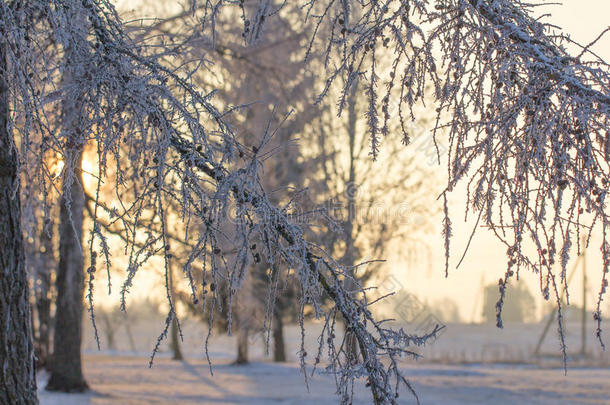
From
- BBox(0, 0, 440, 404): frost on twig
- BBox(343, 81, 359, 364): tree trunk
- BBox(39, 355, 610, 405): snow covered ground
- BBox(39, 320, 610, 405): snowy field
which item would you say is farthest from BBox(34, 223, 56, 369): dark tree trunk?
BBox(0, 0, 440, 404): frost on twig

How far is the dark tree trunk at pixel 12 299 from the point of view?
4480mm

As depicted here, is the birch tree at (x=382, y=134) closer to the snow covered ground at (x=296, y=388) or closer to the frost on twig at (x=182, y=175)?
the frost on twig at (x=182, y=175)

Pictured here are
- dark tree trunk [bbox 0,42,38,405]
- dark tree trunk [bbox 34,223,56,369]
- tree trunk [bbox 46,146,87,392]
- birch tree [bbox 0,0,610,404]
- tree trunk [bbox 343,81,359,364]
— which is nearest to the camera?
birch tree [bbox 0,0,610,404]

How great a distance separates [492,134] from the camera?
124 inches

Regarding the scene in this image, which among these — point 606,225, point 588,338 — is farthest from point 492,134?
point 588,338

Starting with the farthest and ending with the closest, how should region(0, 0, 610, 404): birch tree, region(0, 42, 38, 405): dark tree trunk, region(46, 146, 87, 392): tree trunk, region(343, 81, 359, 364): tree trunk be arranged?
region(343, 81, 359, 364): tree trunk
region(46, 146, 87, 392): tree trunk
region(0, 42, 38, 405): dark tree trunk
region(0, 0, 610, 404): birch tree

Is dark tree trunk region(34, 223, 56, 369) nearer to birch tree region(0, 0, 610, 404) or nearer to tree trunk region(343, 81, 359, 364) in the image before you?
tree trunk region(343, 81, 359, 364)

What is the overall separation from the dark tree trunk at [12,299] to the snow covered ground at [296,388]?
18.7 feet

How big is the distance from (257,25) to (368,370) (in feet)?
6.38

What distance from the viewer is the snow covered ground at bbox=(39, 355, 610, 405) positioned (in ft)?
34.9

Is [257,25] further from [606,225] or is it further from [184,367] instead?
[184,367]

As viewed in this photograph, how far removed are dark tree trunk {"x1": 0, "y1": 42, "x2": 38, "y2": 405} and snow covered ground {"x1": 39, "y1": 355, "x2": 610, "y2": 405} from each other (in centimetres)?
569

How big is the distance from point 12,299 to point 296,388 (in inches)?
329

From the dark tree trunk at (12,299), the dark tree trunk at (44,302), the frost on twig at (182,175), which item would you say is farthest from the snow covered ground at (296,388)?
the frost on twig at (182,175)
